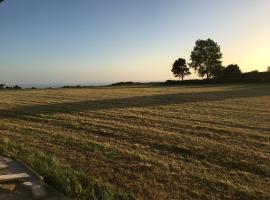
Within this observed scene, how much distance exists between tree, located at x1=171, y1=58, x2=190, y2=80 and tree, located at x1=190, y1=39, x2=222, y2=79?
4.77 meters

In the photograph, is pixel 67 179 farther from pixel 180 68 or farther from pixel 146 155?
pixel 180 68

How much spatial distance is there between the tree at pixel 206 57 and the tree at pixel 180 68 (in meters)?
4.77

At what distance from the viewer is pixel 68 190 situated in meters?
5.87

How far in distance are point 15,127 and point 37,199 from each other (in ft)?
23.7

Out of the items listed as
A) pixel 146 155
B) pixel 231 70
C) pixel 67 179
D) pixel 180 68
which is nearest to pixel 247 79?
pixel 231 70

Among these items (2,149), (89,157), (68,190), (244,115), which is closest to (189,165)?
(89,157)

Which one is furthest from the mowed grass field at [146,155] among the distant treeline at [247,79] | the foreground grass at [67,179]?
the distant treeline at [247,79]

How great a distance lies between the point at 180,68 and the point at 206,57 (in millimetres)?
9186

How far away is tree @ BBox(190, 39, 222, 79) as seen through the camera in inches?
3282

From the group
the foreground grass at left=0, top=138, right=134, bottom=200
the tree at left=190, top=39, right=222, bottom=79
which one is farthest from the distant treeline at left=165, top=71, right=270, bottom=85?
the foreground grass at left=0, top=138, right=134, bottom=200

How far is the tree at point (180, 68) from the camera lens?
91438 millimetres

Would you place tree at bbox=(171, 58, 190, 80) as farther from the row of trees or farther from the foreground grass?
the foreground grass

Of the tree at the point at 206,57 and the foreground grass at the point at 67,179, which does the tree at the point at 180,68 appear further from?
the foreground grass at the point at 67,179

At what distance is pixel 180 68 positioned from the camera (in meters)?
91.8
